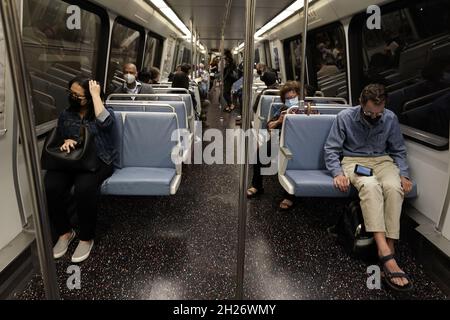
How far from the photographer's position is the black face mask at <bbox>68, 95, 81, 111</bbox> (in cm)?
265

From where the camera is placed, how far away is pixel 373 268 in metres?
2.50

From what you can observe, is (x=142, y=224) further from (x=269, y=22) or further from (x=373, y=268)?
(x=269, y=22)

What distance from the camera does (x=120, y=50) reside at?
687 cm

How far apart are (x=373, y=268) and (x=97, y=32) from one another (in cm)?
517

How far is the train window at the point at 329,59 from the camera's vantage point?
5.64 m

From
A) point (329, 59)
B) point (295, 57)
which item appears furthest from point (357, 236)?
point (295, 57)

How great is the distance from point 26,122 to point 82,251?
1.83m

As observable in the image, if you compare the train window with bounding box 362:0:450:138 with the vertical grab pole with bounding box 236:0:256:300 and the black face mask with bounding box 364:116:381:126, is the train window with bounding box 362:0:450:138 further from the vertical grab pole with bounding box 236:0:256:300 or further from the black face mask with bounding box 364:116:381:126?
the vertical grab pole with bounding box 236:0:256:300

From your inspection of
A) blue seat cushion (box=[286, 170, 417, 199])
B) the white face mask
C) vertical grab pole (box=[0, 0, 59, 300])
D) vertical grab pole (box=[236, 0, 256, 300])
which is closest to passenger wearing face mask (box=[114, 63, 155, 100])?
the white face mask

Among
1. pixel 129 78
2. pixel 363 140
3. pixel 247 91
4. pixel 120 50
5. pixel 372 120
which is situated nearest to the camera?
pixel 247 91

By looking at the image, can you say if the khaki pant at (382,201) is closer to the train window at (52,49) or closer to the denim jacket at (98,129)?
the denim jacket at (98,129)

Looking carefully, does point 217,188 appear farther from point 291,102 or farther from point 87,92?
point 87,92

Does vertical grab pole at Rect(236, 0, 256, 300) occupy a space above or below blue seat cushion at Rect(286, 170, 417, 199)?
above

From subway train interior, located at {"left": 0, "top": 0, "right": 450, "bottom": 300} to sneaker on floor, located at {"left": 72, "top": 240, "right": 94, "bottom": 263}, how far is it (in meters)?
0.02
